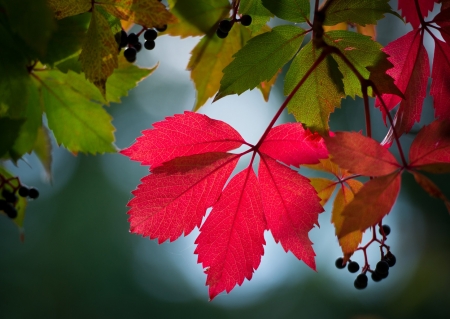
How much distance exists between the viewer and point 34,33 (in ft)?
1.52

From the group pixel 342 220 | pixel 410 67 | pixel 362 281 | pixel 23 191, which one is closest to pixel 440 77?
pixel 410 67

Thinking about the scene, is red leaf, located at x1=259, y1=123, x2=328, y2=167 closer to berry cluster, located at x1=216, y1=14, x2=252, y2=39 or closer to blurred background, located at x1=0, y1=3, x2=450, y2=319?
berry cluster, located at x1=216, y1=14, x2=252, y2=39

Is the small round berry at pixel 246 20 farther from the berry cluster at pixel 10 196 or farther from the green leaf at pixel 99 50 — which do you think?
the berry cluster at pixel 10 196

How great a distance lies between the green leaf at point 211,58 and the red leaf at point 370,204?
0.46 m

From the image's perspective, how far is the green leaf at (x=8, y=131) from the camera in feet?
2.43

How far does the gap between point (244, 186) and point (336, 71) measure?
21 centimetres

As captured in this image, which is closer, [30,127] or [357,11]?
[357,11]

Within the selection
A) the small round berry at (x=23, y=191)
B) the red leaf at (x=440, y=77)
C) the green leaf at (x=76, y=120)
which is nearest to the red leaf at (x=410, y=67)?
the red leaf at (x=440, y=77)

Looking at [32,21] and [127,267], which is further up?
[32,21]

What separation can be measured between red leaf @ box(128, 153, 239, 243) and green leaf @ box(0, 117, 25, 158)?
278 mm

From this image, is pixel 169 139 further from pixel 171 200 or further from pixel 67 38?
pixel 67 38

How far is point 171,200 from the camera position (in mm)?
622

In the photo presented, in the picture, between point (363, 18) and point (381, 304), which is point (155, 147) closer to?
point (363, 18)

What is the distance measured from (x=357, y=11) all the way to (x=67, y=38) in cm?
43
